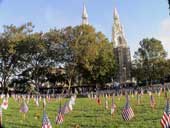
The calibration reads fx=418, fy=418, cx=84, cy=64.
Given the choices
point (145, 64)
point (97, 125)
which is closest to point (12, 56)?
point (145, 64)

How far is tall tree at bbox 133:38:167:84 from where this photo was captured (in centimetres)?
9244

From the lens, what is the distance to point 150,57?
93.1 meters

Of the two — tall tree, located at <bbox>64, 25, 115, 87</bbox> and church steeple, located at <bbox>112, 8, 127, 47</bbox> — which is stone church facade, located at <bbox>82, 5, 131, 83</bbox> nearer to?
church steeple, located at <bbox>112, 8, 127, 47</bbox>

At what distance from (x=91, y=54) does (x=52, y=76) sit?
57.1 feet

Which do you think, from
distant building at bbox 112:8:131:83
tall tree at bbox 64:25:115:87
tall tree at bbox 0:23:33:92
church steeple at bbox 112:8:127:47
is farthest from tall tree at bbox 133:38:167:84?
church steeple at bbox 112:8:127:47

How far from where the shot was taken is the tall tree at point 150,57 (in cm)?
9244

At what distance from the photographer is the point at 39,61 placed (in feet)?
266

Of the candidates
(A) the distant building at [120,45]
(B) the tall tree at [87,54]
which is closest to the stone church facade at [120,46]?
(A) the distant building at [120,45]

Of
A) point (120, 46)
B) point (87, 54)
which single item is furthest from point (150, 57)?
point (120, 46)

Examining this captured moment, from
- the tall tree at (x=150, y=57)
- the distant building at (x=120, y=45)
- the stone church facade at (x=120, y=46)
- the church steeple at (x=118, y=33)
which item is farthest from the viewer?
the church steeple at (x=118, y=33)

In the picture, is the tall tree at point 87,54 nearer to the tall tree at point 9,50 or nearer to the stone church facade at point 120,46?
the tall tree at point 9,50

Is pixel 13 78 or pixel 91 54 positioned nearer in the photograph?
pixel 91 54

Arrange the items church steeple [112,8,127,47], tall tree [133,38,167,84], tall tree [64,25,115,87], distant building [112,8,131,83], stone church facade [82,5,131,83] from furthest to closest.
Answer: church steeple [112,8,127,47]
distant building [112,8,131,83]
stone church facade [82,5,131,83]
tall tree [133,38,167,84]
tall tree [64,25,115,87]

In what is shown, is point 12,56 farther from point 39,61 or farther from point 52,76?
point 52,76
